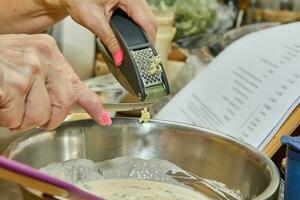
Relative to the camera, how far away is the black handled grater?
2.68 feet

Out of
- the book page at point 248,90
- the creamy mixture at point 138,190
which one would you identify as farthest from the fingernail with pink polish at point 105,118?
the book page at point 248,90

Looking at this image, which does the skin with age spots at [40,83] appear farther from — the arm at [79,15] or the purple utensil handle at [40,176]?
the purple utensil handle at [40,176]

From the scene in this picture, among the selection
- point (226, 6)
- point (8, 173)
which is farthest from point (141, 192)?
point (226, 6)

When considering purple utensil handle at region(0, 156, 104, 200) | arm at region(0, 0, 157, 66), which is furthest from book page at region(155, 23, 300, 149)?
purple utensil handle at region(0, 156, 104, 200)

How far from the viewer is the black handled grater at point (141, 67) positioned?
2.68 ft

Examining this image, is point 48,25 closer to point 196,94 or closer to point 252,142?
point 196,94

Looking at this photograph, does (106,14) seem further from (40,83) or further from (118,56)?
(40,83)

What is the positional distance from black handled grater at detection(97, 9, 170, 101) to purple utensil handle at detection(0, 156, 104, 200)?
295 mm

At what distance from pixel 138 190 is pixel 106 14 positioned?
0.91 ft

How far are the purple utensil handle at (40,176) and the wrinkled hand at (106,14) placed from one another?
1.24ft

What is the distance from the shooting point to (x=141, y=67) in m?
0.82

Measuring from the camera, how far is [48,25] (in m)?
1.18

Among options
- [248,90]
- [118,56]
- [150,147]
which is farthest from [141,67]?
[248,90]

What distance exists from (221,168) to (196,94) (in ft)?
0.95
